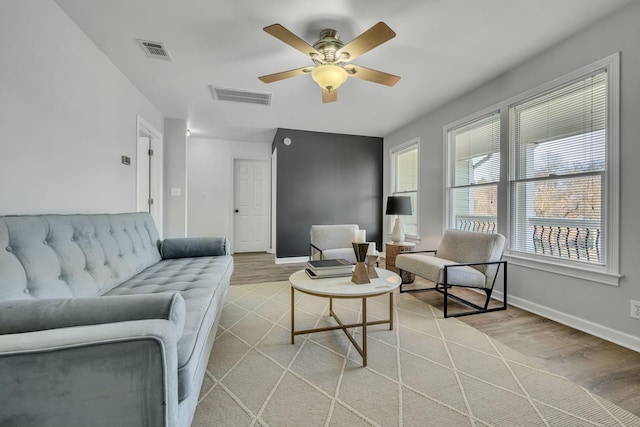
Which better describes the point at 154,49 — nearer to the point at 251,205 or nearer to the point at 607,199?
the point at 251,205

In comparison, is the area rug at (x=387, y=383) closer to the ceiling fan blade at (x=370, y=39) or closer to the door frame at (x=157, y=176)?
the ceiling fan blade at (x=370, y=39)

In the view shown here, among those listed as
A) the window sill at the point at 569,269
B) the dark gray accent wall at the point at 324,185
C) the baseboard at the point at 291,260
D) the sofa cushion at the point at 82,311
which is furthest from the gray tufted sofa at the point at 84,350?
the dark gray accent wall at the point at 324,185

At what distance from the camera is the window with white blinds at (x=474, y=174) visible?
309 cm

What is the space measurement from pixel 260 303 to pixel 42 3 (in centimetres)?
280

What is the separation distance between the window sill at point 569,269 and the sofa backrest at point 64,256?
3.52m

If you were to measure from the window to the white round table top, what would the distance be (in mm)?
2641

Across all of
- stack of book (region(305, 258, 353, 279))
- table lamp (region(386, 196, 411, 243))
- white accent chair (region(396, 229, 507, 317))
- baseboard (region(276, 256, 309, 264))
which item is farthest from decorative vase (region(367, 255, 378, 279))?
baseboard (region(276, 256, 309, 264))

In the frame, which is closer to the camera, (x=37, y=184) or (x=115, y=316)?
(x=115, y=316)

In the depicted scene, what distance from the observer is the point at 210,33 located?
7.19 feet

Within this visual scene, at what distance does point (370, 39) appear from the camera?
6.04 feet

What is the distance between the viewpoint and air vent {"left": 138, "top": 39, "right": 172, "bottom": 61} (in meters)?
2.32

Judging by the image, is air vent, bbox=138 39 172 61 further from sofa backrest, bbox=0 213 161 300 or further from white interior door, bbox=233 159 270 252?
white interior door, bbox=233 159 270 252

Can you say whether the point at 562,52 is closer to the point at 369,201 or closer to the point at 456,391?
the point at 456,391

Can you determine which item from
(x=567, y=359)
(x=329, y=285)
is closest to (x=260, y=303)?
(x=329, y=285)
